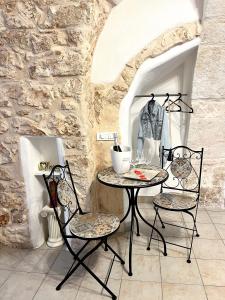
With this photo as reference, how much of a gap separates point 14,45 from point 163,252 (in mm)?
2168

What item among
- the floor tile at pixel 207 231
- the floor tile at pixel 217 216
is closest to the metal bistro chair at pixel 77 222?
the floor tile at pixel 207 231

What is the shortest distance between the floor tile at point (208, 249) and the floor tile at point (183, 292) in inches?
15.3

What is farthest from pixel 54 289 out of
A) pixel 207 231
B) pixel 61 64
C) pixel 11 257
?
pixel 61 64

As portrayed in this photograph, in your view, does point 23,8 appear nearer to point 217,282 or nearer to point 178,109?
point 178,109

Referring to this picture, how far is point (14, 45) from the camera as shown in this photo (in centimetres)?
200

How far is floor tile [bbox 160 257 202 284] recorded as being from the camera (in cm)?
190

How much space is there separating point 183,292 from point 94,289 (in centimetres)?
64

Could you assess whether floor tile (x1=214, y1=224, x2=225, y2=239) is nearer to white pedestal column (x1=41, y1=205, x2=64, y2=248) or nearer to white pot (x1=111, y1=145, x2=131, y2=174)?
white pot (x1=111, y1=145, x2=131, y2=174)

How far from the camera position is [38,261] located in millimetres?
2174

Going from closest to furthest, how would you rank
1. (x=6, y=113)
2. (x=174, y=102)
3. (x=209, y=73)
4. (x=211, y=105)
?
(x=6, y=113) < (x=209, y=73) < (x=211, y=105) < (x=174, y=102)

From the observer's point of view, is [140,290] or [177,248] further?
[177,248]

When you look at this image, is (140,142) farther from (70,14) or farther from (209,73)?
(70,14)

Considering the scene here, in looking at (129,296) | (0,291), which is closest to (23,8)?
(0,291)

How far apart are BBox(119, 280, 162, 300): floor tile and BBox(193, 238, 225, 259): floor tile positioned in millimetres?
551
